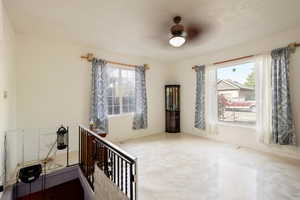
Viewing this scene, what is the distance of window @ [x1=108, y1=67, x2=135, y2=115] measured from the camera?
402 cm

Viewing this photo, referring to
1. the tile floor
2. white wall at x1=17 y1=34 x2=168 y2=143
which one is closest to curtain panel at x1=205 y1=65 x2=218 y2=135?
the tile floor

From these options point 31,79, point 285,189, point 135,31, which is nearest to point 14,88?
point 31,79

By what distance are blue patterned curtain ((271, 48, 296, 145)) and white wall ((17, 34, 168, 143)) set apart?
12.2ft

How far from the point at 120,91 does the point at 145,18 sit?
231cm

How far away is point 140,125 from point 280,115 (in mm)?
3336

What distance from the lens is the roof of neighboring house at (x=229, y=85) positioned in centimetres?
363

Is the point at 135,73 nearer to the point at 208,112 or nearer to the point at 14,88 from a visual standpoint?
the point at 208,112

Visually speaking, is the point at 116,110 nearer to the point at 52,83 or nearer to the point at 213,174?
the point at 52,83

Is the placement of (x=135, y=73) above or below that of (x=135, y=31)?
below

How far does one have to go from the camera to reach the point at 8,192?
196cm

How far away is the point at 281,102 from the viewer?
286cm

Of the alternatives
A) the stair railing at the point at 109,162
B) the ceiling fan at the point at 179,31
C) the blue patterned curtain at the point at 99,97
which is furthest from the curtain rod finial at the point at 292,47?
the blue patterned curtain at the point at 99,97

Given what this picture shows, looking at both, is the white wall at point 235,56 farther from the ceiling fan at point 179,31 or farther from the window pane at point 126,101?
the window pane at point 126,101

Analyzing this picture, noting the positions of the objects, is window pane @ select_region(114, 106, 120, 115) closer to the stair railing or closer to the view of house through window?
the stair railing
